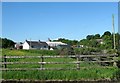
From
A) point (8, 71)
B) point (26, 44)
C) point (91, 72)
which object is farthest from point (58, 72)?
point (26, 44)

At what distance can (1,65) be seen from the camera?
14805mm

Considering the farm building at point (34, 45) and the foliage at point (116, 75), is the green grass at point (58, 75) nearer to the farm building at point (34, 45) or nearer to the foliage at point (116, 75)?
the foliage at point (116, 75)

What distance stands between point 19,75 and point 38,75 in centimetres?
90

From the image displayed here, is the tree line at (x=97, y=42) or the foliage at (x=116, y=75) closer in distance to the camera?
the foliage at (x=116, y=75)

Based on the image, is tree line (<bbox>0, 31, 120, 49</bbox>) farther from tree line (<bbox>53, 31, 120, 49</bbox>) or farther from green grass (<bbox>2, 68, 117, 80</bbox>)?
green grass (<bbox>2, 68, 117, 80</bbox>)

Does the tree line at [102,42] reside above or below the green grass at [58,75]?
above

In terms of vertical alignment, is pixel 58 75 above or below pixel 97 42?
below

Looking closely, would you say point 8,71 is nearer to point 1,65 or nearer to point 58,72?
point 1,65

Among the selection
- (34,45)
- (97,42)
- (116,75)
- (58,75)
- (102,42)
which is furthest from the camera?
(34,45)

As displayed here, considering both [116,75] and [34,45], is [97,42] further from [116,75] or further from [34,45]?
[116,75]

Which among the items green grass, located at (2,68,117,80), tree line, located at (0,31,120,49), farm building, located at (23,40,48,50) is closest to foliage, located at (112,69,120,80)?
green grass, located at (2,68,117,80)

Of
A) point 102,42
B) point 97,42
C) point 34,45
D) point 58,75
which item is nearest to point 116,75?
point 58,75

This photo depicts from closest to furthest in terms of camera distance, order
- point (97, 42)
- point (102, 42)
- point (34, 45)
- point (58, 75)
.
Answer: point (58, 75), point (102, 42), point (97, 42), point (34, 45)

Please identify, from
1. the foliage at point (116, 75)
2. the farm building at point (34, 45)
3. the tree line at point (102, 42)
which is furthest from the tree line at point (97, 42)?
the foliage at point (116, 75)
